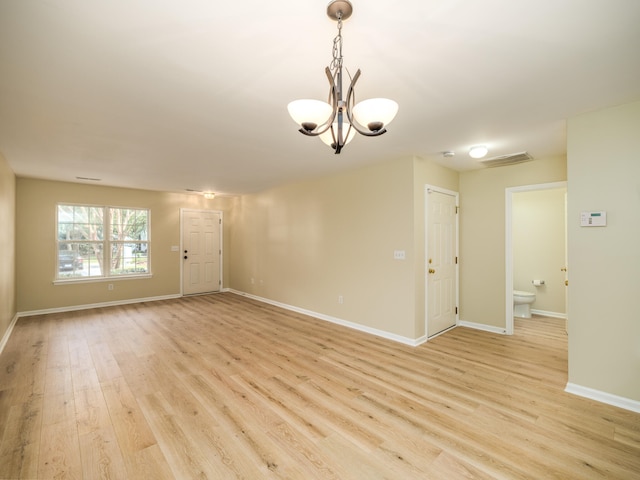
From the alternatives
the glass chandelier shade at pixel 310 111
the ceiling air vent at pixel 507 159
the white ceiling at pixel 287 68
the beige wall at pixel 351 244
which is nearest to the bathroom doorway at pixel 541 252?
the ceiling air vent at pixel 507 159

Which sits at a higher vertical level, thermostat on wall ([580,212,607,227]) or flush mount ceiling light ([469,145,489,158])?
flush mount ceiling light ([469,145,489,158])

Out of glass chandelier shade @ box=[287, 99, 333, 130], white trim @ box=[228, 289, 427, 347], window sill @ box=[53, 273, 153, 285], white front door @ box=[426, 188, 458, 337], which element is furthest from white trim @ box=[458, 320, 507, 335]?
window sill @ box=[53, 273, 153, 285]

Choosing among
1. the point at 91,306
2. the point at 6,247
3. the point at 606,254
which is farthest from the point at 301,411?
the point at 91,306

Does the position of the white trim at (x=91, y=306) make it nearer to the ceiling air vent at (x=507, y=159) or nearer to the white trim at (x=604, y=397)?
the ceiling air vent at (x=507, y=159)

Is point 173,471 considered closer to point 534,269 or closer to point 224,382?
point 224,382

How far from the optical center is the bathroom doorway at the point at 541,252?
5.09 m

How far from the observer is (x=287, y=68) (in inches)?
74.4

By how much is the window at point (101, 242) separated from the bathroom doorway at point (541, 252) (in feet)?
24.7

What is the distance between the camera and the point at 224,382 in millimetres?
2861

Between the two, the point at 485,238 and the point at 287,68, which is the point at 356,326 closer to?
the point at 485,238

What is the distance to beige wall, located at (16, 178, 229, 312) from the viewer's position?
17.4ft

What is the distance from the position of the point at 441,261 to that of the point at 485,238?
2.65 ft

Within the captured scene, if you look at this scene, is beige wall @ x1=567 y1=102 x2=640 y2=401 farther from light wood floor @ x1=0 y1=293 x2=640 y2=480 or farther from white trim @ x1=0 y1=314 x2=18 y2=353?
white trim @ x1=0 y1=314 x2=18 y2=353

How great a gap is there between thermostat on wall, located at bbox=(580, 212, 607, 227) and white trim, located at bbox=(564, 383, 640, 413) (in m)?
1.44
